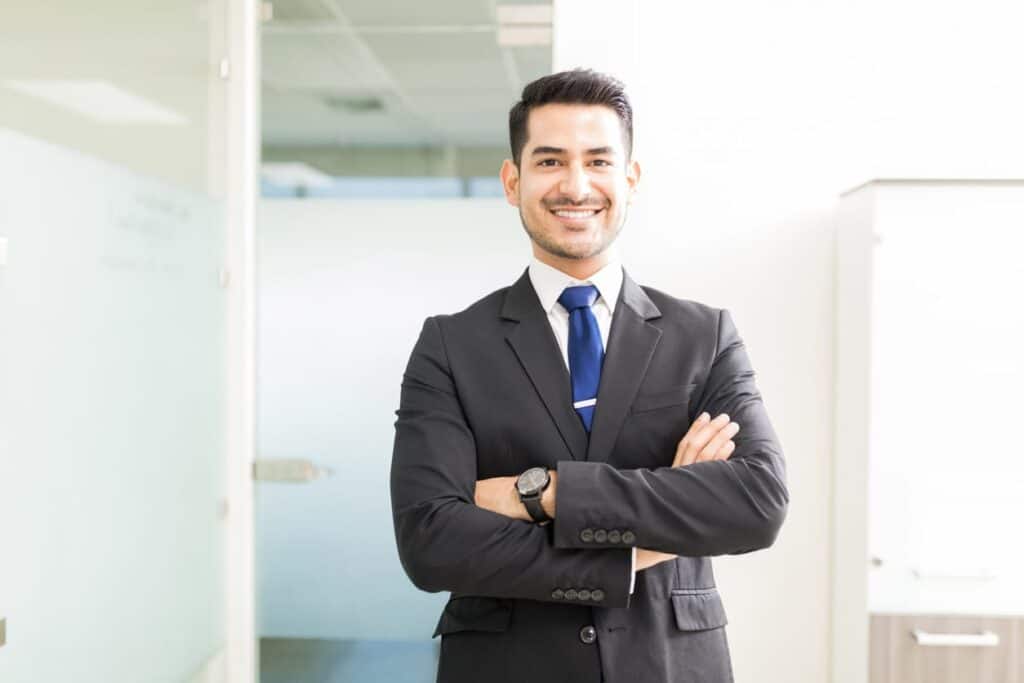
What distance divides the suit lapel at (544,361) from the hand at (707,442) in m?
0.17

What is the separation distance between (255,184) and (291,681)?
144 cm

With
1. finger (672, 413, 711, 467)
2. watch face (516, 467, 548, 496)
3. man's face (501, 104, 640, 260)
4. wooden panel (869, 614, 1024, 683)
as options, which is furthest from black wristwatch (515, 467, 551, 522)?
wooden panel (869, 614, 1024, 683)

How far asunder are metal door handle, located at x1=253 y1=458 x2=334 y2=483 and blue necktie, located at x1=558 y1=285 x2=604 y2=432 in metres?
1.28

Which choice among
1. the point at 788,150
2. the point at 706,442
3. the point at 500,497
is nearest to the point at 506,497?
the point at 500,497

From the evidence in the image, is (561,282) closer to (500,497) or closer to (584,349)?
(584,349)

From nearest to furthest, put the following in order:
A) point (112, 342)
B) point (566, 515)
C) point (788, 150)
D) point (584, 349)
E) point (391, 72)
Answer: point (566, 515), point (584, 349), point (112, 342), point (788, 150), point (391, 72)

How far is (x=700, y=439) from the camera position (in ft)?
5.16

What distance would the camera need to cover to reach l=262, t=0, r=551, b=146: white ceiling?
2.62 m

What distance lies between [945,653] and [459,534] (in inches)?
53.8

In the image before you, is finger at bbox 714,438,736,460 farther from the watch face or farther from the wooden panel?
the wooden panel

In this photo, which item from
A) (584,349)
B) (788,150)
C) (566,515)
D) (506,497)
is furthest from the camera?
(788,150)

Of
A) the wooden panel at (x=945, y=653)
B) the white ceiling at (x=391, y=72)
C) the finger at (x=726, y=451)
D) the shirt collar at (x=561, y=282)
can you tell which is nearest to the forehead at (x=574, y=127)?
the shirt collar at (x=561, y=282)

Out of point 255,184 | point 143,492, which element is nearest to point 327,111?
point 255,184

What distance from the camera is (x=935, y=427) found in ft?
7.22
